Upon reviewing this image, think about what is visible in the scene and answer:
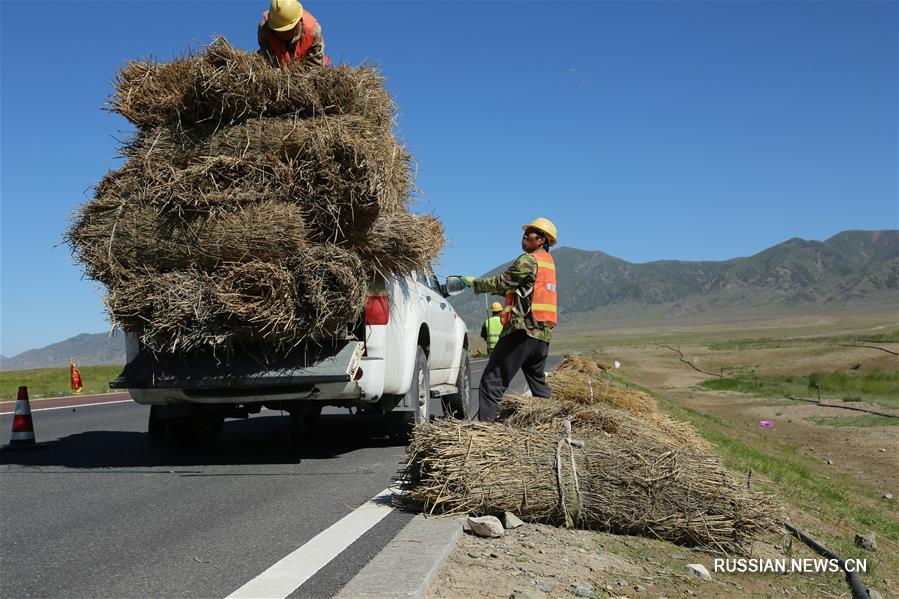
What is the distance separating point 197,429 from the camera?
9.29m

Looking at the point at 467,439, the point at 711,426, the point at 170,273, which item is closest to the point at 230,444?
the point at 170,273

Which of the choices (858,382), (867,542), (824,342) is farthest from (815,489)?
(824,342)

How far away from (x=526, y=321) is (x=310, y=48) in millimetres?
3295

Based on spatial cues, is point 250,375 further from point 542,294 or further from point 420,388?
point 542,294

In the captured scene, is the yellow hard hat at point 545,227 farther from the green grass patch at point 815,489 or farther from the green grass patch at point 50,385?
the green grass patch at point 50,385

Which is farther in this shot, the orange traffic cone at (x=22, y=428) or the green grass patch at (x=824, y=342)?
the green grass patch at (x=824, y=342)

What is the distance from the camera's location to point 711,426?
54.5ft

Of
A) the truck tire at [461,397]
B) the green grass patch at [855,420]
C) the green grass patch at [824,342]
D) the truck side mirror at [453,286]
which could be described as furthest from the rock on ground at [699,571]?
the green grass patch at [824,342]

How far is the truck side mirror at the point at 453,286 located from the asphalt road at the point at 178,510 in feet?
5.81

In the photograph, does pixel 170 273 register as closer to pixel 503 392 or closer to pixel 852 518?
pixel 503 392

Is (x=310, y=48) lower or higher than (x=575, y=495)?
higher

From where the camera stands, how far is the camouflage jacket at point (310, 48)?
341 inches

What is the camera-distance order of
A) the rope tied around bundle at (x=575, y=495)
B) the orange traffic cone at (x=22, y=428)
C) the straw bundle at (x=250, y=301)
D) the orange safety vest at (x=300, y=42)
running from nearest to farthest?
the rope tied around bundle at (x=575, y=495) → the straw bundle at (x=250, y=301) → the orange safety vest at (x=300, y=42) → the orange traffic cone at (x=22, y=428)

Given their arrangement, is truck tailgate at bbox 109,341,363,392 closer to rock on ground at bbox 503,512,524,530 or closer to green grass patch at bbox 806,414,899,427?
rock on ground at bbox 503,512,524,530
